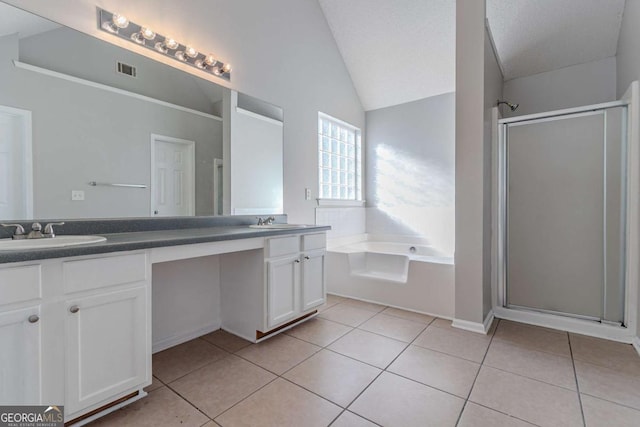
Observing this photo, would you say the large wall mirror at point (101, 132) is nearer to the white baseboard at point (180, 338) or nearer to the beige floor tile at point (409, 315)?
the white baseboard at point (180, 338)

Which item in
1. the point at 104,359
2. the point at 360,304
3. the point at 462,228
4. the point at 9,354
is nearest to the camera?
the point at 9,354

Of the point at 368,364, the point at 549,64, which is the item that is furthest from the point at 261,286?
the point at 549,64

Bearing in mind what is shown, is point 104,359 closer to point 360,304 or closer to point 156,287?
point 156,287

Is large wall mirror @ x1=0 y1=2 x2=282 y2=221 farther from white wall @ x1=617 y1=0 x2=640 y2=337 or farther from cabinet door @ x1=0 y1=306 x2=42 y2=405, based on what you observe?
white wall @ x1=617 y1=0 x2=640 y2=337

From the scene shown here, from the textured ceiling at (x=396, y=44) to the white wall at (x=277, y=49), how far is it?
0.69ft

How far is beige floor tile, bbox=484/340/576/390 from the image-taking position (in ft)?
5.34

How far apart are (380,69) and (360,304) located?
9.23 feet

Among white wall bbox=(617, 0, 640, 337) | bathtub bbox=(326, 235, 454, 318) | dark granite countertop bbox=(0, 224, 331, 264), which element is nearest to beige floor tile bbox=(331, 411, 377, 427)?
dark granite countertop bbox=(0, 224, 331, 264)

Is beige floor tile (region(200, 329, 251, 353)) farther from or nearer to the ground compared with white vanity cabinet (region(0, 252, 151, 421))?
nearer to the ground

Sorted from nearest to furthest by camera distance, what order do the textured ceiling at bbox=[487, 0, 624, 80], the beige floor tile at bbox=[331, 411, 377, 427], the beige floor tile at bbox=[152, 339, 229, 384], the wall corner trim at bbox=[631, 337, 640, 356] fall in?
the beige floor tile at bbox=[331, 411, 377, 427] < the beige floor tile at bbox=[152, 339, 229, 384] < the wall corner trim at bbox=[631, 337, 640, 356] < the textured ceiling at bbox=[487, 0, 624, 80]

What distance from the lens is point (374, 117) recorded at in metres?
4.14

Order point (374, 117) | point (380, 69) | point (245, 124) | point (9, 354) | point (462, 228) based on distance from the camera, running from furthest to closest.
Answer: point (374, 117), point (380, 69), point (245, 124), point (462, 228), point (9, 354)

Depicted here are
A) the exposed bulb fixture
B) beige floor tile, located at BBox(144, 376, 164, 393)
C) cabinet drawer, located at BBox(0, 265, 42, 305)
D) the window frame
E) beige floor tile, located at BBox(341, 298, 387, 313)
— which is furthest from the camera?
the window frame

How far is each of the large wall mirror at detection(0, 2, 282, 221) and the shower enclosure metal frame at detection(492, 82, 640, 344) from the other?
2261 millimetres
